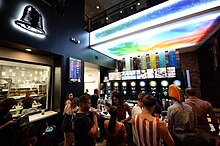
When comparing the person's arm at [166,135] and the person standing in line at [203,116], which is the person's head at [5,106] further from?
the person standing in line at [203,116]

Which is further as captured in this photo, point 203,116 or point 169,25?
point 169,25

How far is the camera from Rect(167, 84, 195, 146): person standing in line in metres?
1.90

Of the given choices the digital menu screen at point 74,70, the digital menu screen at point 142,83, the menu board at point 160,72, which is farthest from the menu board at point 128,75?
the digital menu screen at point 74,70

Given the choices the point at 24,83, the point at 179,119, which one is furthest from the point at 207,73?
the point at 24,83

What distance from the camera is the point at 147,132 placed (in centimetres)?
137

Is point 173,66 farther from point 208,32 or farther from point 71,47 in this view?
point 71,47

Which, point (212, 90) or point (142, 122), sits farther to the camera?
point (212, 90)

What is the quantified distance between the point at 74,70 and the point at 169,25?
3714 mm

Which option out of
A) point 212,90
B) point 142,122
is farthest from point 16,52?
point 212,90

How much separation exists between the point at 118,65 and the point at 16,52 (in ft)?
16.8

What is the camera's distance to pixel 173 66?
5.31 metres

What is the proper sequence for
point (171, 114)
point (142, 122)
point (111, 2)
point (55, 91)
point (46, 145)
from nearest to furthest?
point (142, 122) → point (171, 114) → point (46, 145) → point (55, 91) → point (111, 2)

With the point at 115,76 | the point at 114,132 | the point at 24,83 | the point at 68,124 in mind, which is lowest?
the point at 68,124

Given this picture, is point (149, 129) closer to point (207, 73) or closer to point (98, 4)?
point (207, 73)
